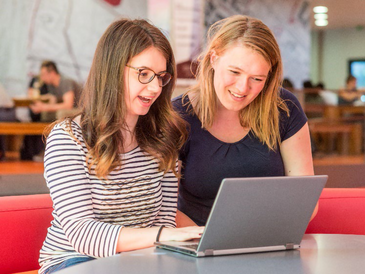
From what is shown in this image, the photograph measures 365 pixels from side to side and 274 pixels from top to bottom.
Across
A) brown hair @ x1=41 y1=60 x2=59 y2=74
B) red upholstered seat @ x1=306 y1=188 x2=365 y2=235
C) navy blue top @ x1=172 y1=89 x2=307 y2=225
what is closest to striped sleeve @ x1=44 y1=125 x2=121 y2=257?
navy blue top @ x1=172 y1=89 x2=307 y2=225

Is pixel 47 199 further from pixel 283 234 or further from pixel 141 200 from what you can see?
pixel 283 234

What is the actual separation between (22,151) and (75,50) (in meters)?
1.85

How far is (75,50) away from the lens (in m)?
8.11

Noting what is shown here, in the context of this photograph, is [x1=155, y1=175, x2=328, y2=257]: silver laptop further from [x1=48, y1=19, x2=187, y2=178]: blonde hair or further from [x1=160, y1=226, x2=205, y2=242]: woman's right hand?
[x1=48, y1=19, x2=187, y2=178]: blonde hair

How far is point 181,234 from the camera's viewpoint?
131cm

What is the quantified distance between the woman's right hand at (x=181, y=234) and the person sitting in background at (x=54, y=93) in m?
5.86

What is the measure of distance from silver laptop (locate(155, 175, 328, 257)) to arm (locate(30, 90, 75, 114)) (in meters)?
6.04

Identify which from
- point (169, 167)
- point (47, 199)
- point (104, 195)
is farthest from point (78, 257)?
point (47, 199)

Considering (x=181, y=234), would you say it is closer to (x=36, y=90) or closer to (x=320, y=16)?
(x=36, y=90)

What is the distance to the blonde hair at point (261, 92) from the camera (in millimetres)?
1847

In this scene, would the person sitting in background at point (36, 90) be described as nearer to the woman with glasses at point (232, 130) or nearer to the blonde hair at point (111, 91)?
the woman with glasses at point (232, 130)

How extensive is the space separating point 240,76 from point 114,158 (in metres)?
0.52

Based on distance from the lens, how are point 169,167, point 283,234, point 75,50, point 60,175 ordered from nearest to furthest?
1. point 283,234
2. point 60,175
3. point 169,167
4. point 75,50

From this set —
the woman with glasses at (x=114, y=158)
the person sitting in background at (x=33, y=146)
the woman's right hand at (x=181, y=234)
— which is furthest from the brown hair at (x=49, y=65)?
the woman's right hand at (x=181, y=234)
